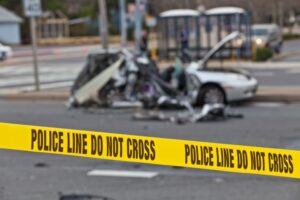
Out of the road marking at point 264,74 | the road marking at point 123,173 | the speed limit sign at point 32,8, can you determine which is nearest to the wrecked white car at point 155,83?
the speed limit sign at point 32,8

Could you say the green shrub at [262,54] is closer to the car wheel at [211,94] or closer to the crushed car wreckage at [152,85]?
the crushed car wreckage at [152,85]

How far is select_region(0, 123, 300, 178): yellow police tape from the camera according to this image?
4641 mm

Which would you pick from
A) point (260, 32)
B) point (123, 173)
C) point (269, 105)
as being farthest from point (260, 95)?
point (260, 32)

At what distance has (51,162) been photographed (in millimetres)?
9508

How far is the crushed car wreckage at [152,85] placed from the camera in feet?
51.1

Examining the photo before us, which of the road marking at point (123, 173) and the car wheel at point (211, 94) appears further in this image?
the car wheel at point (211, 94)

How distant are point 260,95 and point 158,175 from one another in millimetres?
8925

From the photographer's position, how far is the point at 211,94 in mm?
15828

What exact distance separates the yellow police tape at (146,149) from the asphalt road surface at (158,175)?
8.80ft

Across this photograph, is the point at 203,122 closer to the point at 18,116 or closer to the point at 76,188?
the point at 18,116

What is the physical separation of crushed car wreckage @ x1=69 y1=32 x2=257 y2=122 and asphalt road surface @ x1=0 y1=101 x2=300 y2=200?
6.56ft

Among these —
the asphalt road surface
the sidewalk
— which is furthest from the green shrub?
the asphalt road surface

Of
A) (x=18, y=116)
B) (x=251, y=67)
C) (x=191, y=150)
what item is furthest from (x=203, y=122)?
(x=251, y=67)

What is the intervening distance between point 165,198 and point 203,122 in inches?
239
